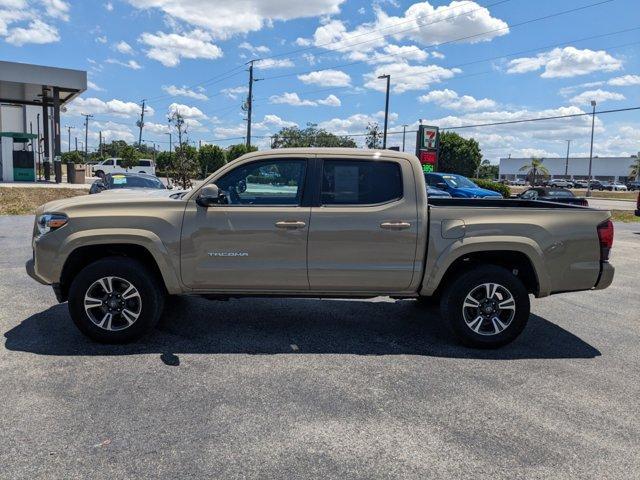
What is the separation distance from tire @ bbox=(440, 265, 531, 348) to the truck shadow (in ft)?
0.54

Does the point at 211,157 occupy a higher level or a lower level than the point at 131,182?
higher

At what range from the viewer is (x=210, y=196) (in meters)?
4.75

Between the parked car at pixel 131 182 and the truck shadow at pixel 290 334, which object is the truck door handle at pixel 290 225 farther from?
the parked car at pixel 131 182

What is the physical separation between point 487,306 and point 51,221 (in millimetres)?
4144

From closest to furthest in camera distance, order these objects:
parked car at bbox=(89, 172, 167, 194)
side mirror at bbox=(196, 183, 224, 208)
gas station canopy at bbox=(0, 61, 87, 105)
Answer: side mirror at bbox=(196, 183, 224, 208), parked car at bbox=(89, 172, 167, 194), gas station canopy at bbox=(0, 61, 87, 105)

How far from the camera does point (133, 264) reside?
4910mm


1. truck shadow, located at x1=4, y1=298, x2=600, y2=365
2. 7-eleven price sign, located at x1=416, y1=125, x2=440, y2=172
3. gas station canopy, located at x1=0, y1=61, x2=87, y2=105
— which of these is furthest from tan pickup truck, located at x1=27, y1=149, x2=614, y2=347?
gas station canopy, located at x1=0, y1=61, x2=87, y2=105

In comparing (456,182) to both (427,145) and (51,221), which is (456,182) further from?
(51,221)

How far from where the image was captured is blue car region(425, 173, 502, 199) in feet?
71.0

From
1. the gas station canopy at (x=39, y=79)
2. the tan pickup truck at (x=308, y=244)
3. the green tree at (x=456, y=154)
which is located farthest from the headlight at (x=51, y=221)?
the green tree at (x=456, y=154)

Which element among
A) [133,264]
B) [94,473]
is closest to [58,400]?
[94,473]

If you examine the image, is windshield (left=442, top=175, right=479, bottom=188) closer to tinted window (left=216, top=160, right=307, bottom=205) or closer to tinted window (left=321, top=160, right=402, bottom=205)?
tinted window (left=321, top=160, right=402, bottom=205)

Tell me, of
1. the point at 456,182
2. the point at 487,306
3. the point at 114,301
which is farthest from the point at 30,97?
the point at 487,306

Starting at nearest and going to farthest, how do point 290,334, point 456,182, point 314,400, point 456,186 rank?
point 314,400 → point 290,334 → point 456,186 → point 456,182
